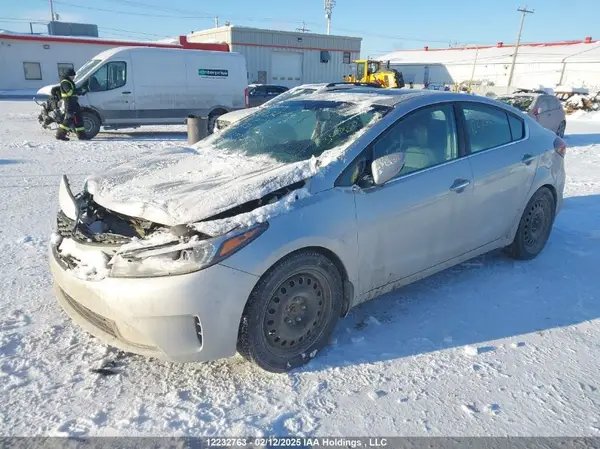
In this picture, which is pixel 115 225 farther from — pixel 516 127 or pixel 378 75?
pixel 378 75

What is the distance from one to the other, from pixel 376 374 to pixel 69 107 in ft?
36.0

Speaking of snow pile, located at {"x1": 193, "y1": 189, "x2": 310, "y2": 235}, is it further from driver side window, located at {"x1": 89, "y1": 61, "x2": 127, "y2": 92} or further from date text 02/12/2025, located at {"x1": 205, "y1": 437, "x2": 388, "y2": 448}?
driver side window, located at {"x1": 89, "y1": 61, "x2": 127, "y2": 92}

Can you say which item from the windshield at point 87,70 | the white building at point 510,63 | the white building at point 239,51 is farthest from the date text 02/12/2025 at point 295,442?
the white building at point 510,63

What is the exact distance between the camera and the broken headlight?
2.47m

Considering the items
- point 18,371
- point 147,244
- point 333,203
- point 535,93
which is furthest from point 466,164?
point 535,93

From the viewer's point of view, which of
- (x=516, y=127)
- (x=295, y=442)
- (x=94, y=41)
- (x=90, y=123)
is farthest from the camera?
(x=94, y=41)

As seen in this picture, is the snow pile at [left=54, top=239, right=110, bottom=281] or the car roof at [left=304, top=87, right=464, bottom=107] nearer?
the snow pile at [left=54, top=239, right=110, bottom=281]

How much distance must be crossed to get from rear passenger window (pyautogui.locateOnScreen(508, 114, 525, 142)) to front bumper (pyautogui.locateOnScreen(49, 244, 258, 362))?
3.09 m

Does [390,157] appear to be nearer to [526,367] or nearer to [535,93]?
[526,367]

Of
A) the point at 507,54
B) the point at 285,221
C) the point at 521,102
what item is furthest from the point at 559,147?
the point at 507,54

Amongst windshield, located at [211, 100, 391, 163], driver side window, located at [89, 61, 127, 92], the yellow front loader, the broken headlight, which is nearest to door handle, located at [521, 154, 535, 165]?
windshield, located at [211, 100, 391, 163]

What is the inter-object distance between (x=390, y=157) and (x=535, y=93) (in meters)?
11.9

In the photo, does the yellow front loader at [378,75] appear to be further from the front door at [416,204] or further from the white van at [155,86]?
the front door at [416,204]

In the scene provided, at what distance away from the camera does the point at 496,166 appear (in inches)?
158
